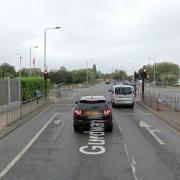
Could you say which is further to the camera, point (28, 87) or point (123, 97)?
point (28, 87)

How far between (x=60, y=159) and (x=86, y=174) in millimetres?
2041

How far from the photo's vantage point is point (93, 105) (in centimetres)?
1795

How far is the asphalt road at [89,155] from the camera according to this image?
10.0m

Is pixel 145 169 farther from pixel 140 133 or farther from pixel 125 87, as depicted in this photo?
pixel 125 87

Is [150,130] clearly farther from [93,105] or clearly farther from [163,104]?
[163,104]

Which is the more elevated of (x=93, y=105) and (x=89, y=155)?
(x=93, y=105)

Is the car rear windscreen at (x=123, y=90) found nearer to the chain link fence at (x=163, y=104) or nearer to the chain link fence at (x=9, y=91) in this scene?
the chain link fence at (x=163, y=104)

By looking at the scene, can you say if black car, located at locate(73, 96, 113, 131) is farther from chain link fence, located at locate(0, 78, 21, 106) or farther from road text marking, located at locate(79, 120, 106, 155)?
chain link fence, located at locate(0, 78, 21, 106)

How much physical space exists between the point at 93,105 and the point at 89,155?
18.2 feet

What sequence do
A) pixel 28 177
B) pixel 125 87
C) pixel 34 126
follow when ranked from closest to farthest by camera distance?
pixel 28 177
pixel 34 126
pixel 125 87

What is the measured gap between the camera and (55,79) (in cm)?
13725

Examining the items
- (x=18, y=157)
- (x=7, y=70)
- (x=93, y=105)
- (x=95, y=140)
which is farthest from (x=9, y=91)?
(x=7, y=70)

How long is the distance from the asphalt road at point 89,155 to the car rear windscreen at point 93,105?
105 centimetres

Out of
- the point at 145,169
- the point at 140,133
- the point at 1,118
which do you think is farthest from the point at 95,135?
the point at 1,118
